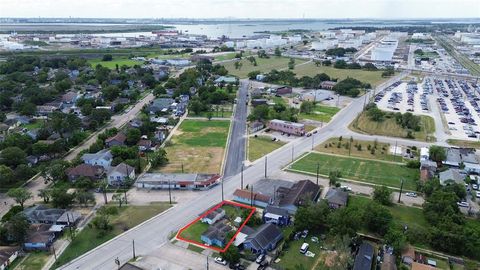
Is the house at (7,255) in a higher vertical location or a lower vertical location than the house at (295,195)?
lower

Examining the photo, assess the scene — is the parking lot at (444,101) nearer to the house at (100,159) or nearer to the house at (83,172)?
the house at (100,159)

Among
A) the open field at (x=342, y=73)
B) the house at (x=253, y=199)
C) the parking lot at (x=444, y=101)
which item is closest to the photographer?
the house at (x=253, y=199)

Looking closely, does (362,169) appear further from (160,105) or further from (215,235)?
(160,105)

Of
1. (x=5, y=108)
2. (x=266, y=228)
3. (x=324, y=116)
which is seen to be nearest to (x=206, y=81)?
(x=324, y=116)

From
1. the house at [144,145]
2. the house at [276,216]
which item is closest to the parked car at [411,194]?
the house at [276,216]

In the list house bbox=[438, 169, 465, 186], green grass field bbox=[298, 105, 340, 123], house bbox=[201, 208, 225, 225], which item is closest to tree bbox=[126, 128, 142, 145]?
house bbox=[201, 208, 225, 225]

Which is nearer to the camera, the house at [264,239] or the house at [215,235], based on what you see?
the house at [264,239]

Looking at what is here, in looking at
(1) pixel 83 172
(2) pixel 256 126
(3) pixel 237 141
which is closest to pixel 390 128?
(2) pixel 256 126
